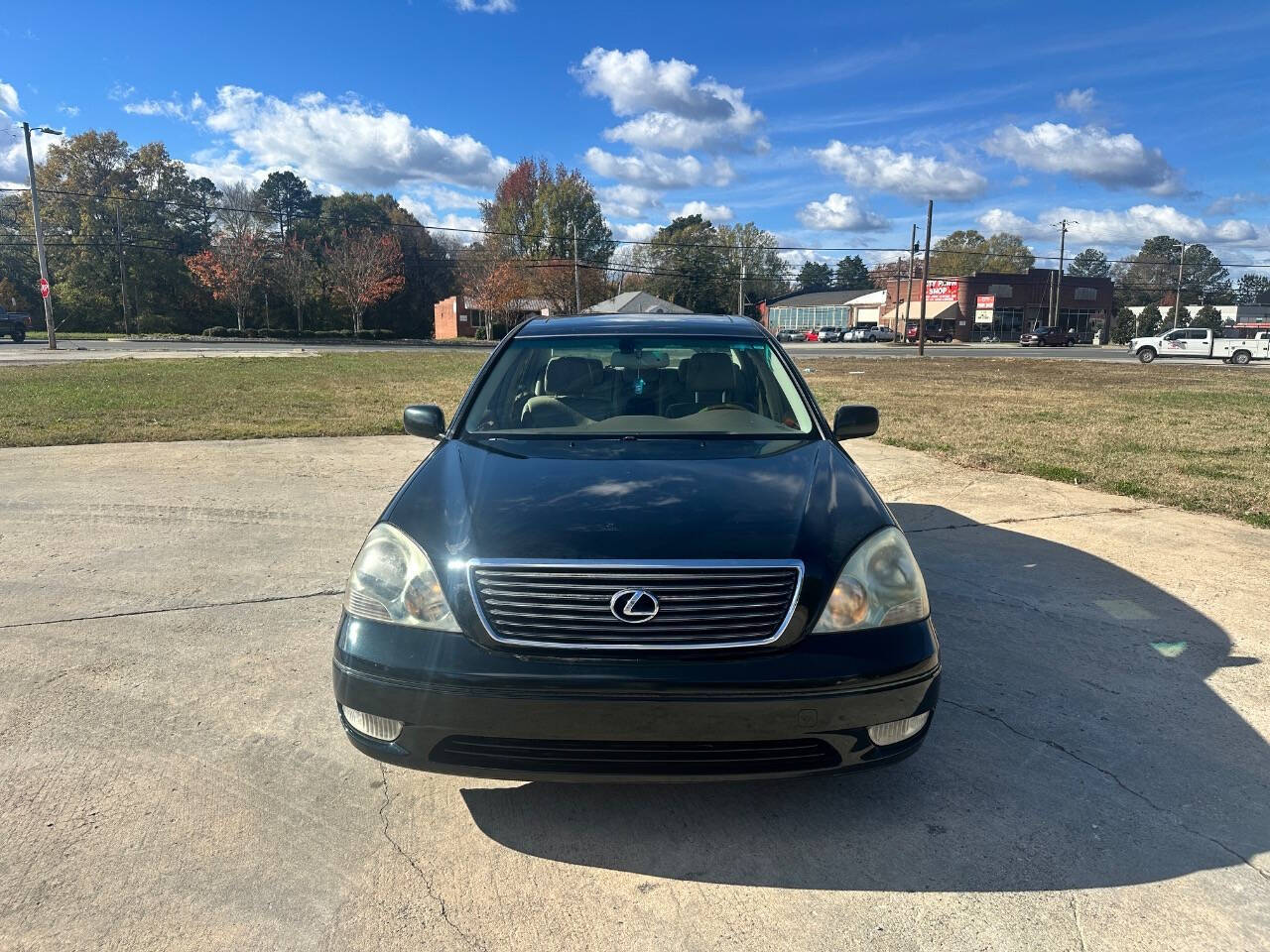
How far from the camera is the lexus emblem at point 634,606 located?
222 cm

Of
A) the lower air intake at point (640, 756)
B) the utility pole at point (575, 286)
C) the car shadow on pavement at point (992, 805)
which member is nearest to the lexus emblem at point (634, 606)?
the lower air intake at point (640, 756)

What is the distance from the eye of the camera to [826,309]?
94.9 metres

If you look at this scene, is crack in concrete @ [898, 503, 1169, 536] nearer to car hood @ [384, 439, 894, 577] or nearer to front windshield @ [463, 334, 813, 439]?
front windshield @ [463, 334, 813, 439]

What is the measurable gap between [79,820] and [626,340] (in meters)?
2.97

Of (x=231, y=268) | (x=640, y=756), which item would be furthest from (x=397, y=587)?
(x=231, y=268)

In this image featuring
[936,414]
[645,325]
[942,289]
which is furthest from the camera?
[942,289]

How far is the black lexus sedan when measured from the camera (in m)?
2.16

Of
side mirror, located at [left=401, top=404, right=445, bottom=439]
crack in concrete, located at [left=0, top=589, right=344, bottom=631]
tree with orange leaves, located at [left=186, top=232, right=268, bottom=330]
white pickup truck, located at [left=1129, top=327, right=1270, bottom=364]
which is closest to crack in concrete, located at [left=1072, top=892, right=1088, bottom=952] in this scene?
side mirror, located at [left=401, top=404, right=445, bottom=439]

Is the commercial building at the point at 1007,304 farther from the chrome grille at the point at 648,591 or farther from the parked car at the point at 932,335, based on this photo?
the chrome grille at the point at 648,591

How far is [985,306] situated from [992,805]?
273ft

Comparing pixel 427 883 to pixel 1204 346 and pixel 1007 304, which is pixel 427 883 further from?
pixel 1007 304

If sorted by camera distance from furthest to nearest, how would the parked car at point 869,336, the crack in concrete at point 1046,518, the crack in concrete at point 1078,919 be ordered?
the parked car at point 869,336 → the crack in concrete at point 1046,518 → the crack in concrete at point 1078,919

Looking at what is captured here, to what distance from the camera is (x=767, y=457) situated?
3154 mm

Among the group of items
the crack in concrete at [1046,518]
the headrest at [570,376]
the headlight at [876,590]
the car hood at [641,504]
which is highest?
the headrest at [570,376]
